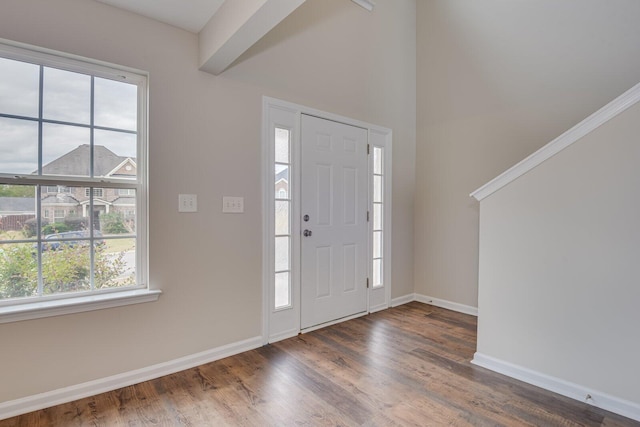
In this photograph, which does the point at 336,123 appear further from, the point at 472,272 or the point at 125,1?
the point at 472,272

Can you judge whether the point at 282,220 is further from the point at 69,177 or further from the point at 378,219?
the point at 69,177

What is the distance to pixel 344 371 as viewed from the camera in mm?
2266

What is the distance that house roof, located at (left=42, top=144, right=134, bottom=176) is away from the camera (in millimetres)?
1893

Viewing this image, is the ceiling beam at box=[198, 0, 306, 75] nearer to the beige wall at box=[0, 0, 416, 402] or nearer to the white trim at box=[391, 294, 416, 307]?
the beige wall at box=[0, 0, 416, 402]

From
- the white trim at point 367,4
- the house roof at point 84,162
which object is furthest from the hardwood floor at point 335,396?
the white trim at point 367,4

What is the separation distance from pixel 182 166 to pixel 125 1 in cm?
101

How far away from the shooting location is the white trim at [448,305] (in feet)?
11.4

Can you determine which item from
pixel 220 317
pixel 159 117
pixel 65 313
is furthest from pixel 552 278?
pixel 65 313

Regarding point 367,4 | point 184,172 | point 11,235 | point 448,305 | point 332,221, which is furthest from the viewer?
point 448,305

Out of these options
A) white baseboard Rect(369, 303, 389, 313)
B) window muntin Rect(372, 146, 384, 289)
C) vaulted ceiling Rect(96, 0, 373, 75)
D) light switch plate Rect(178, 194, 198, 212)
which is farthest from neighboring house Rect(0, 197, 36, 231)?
white baseboard Rect(369, 303, 389, 313)

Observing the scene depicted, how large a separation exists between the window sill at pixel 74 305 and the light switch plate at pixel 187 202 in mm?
575

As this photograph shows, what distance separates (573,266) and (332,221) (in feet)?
6.06

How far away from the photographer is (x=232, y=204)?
246 cm

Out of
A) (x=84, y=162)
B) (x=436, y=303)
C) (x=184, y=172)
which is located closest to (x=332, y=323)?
(x=436, y=303)
